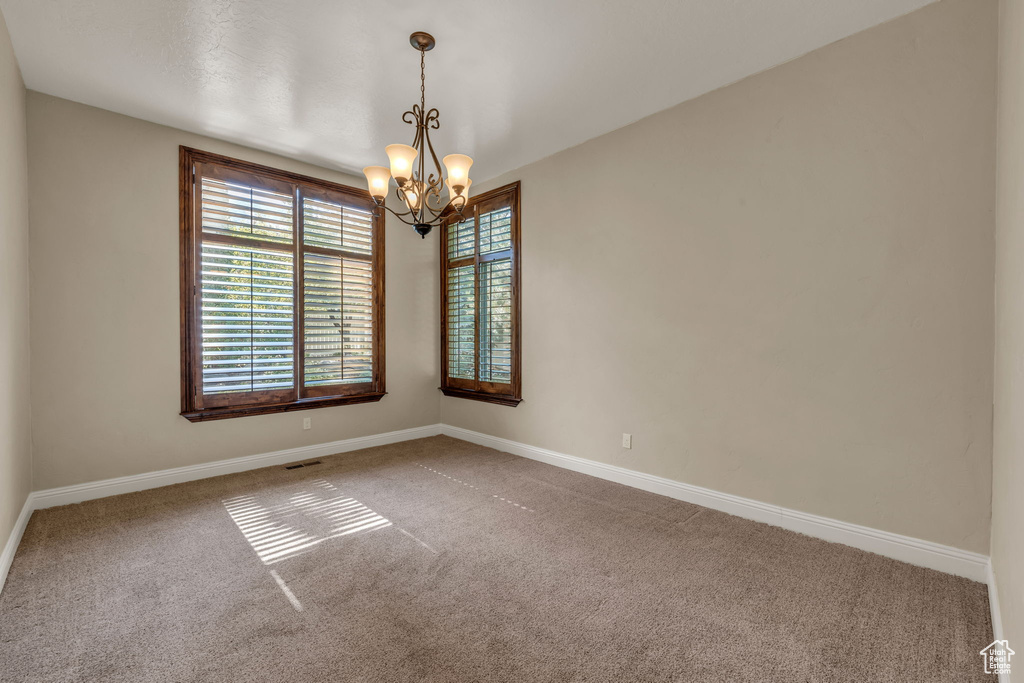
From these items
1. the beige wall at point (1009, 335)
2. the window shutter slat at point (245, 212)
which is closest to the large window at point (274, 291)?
the window shutter slat at point (245, 212)

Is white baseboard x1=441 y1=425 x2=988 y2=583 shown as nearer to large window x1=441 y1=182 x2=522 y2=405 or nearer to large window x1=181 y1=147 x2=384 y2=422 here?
large window x1=441 y1=182 x2=522 y2=405

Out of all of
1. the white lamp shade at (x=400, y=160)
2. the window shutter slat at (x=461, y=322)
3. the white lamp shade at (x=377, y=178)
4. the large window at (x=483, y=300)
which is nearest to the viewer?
the white lamp shade at (x=400, y=160)

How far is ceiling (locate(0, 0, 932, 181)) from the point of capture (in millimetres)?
2367

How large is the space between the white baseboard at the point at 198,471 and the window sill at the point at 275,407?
38 cm

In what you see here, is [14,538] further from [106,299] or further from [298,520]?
[106,299]

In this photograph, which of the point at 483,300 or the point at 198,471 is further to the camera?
the point at 483,300

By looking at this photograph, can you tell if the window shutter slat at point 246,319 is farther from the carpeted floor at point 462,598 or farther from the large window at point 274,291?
the carpeted floor at point 462,598

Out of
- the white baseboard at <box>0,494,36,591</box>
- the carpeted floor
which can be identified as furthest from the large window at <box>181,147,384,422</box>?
the carpeted floor

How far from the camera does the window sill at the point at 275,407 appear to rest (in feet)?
12.3

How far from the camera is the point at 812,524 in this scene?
2.67 meters

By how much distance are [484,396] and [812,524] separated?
3000 mm

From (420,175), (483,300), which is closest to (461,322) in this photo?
(483,300)

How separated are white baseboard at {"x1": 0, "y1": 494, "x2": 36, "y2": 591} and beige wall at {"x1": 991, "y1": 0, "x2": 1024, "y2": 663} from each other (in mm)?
3897

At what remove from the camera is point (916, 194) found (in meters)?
2.32
